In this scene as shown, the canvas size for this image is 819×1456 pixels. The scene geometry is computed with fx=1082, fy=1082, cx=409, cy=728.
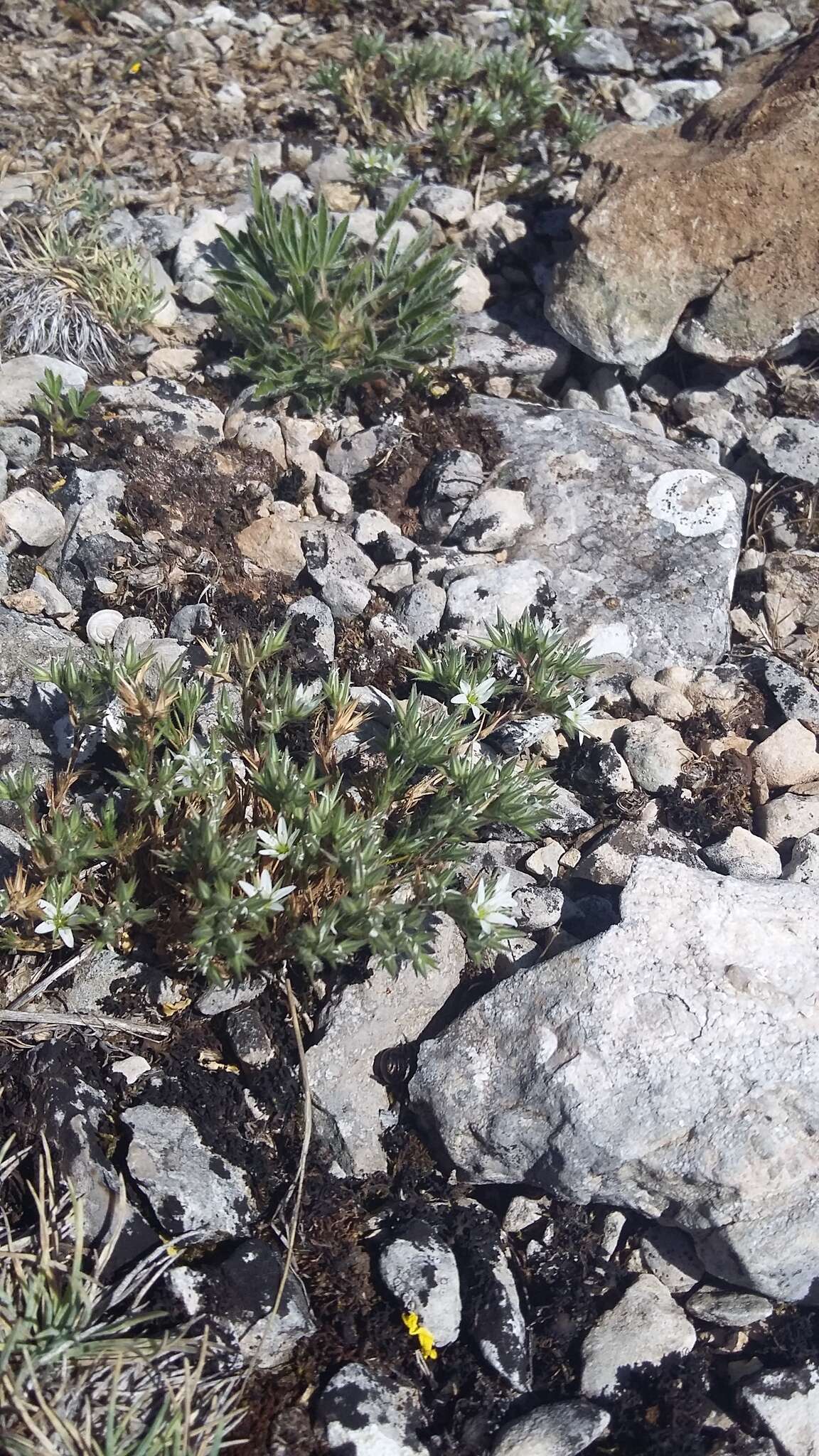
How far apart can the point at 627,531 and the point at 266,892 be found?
84.2 inches

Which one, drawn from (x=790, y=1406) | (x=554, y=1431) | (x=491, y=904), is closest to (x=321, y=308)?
(x=491, y=904)

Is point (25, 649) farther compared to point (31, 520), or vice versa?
point (31, 520)

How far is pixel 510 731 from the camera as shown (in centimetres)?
359

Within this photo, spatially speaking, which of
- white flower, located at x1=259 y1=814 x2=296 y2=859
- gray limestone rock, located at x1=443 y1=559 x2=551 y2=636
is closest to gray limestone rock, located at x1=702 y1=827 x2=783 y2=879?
gray limestone rock, located at x1=443 y1=559 x2=551 y2=636

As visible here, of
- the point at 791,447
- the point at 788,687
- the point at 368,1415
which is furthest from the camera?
the point at 791,447

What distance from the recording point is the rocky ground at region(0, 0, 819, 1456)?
2.70m

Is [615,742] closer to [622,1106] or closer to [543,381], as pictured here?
[622,1106]

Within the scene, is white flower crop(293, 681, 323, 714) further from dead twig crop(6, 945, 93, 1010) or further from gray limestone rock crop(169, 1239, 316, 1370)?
gray limestone rock crop(169, 1239, 316, 1370)

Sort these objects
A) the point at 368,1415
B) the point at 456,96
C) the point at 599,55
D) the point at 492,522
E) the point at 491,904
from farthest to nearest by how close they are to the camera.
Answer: the point at 599,55, the point at 456,96, the point at 492,522, the point at 491,904, the point at 368,1415

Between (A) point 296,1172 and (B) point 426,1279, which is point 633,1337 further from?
(A) point 296,1172

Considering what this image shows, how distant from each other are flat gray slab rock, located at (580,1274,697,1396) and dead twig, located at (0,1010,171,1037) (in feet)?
4.52

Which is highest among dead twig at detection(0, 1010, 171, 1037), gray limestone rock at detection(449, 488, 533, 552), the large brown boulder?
the large brown boulder

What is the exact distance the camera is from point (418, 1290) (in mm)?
2701

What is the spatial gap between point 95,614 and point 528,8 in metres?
4.76
